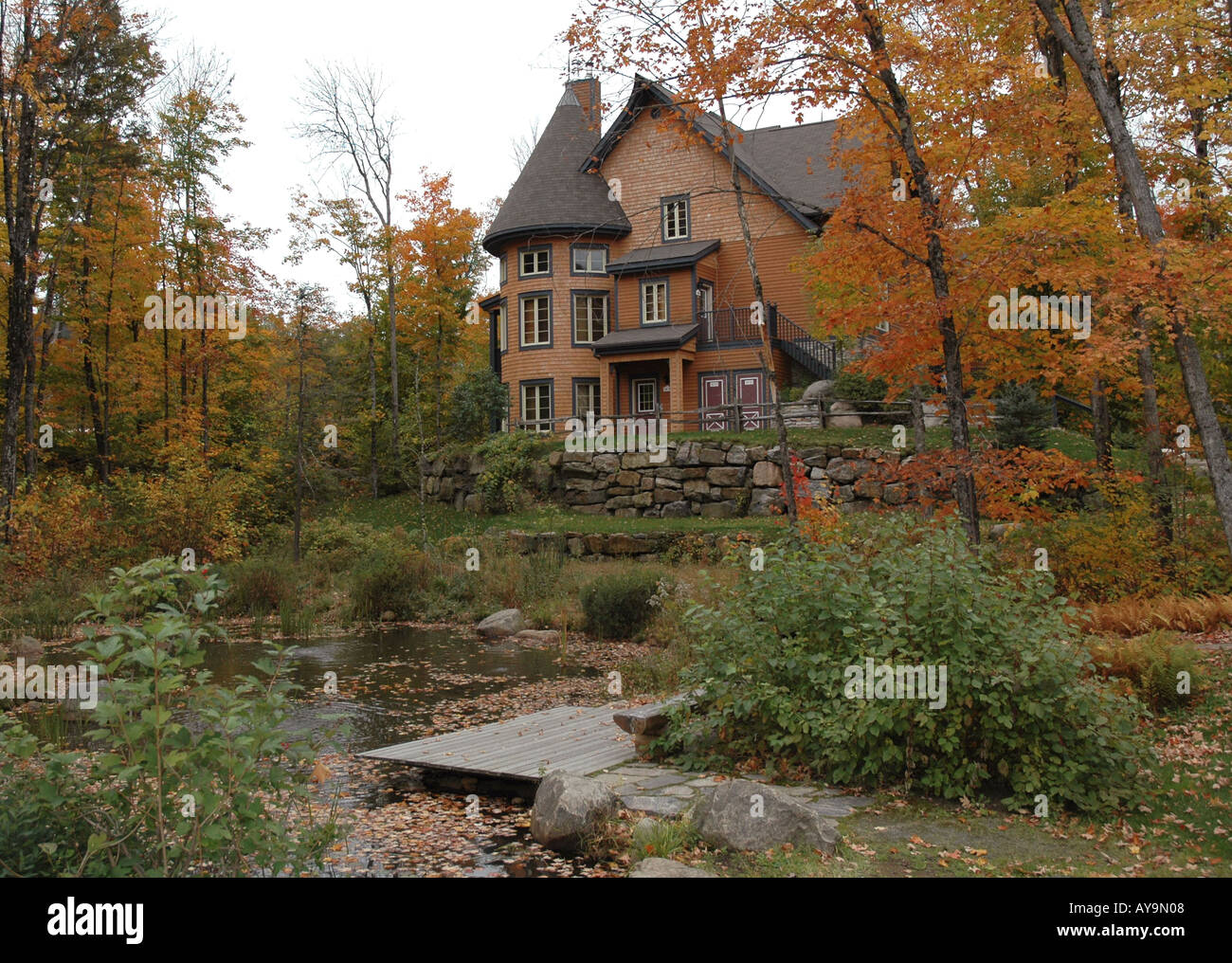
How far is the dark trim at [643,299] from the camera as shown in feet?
93.6

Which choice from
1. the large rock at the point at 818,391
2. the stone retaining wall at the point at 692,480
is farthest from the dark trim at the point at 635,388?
the large rock at the point at 818,391

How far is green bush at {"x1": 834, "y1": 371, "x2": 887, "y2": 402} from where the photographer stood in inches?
932

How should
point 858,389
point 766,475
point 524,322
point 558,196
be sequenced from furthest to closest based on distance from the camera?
point 524,322 < point 558,196 < point 858,389 < point 766,475

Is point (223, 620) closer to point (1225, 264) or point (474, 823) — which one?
point (474, 823)

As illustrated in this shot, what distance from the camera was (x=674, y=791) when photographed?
20.9 feet

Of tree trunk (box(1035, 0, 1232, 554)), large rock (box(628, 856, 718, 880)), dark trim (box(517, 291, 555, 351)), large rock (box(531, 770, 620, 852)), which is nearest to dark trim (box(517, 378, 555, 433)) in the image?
dark trim (box(517, 291, 555, 351))

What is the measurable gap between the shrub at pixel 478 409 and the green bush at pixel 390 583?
36.5ft

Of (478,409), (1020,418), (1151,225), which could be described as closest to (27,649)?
(1151,225)

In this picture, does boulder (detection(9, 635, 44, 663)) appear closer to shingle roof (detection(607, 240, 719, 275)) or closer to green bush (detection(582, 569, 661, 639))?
green bush (detection(582, 569, 661, 639))

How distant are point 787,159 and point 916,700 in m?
26.6

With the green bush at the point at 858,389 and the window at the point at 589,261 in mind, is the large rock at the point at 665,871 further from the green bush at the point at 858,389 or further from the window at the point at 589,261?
the window at the point at 589,261

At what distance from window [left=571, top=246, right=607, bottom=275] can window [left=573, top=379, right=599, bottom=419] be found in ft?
11.2

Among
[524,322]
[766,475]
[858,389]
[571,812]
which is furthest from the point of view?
[524,322]

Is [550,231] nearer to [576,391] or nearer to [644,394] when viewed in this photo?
[576,391]
